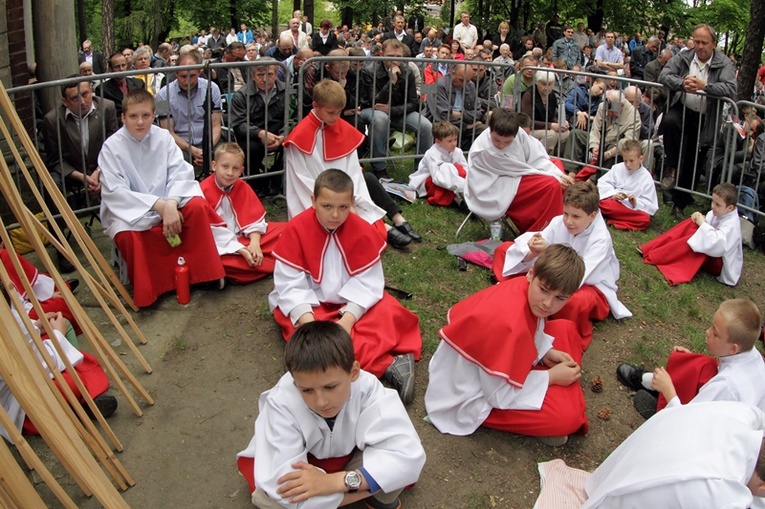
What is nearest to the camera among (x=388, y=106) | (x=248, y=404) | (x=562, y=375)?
(x=562, y=375)

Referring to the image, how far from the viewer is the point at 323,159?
22.5 feet

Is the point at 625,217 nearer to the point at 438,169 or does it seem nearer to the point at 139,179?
the point at 438,169

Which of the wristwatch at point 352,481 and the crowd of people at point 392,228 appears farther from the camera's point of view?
the crowd of people at point 392,228

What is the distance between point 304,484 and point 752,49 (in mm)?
10121

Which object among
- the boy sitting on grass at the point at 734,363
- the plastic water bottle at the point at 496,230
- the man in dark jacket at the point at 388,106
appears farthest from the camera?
the man in dark jacket at the point at 388,106

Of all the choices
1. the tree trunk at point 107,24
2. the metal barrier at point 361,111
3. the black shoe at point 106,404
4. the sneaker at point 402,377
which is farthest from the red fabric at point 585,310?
the tree trunk at point 107,24

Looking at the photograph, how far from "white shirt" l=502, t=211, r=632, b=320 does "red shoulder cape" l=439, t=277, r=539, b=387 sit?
160 centimetres

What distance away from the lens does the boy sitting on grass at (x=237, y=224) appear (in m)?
5.98

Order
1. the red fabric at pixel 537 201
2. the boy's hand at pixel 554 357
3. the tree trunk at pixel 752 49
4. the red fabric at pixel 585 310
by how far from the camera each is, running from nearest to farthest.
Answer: the boy's hand at pixel 554 357, the red fabric at pixel 585 310, the red fabric at pixel 537 201, the tree trunk at pixel 752 49

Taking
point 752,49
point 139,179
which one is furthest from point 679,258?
point 752,49

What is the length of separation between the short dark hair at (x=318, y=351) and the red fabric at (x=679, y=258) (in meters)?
4.38

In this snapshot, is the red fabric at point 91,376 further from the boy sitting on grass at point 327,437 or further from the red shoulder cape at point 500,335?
the red shoulder cape at point 500,335

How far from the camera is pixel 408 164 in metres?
9.61

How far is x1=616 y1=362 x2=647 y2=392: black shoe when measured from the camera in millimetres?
5000
